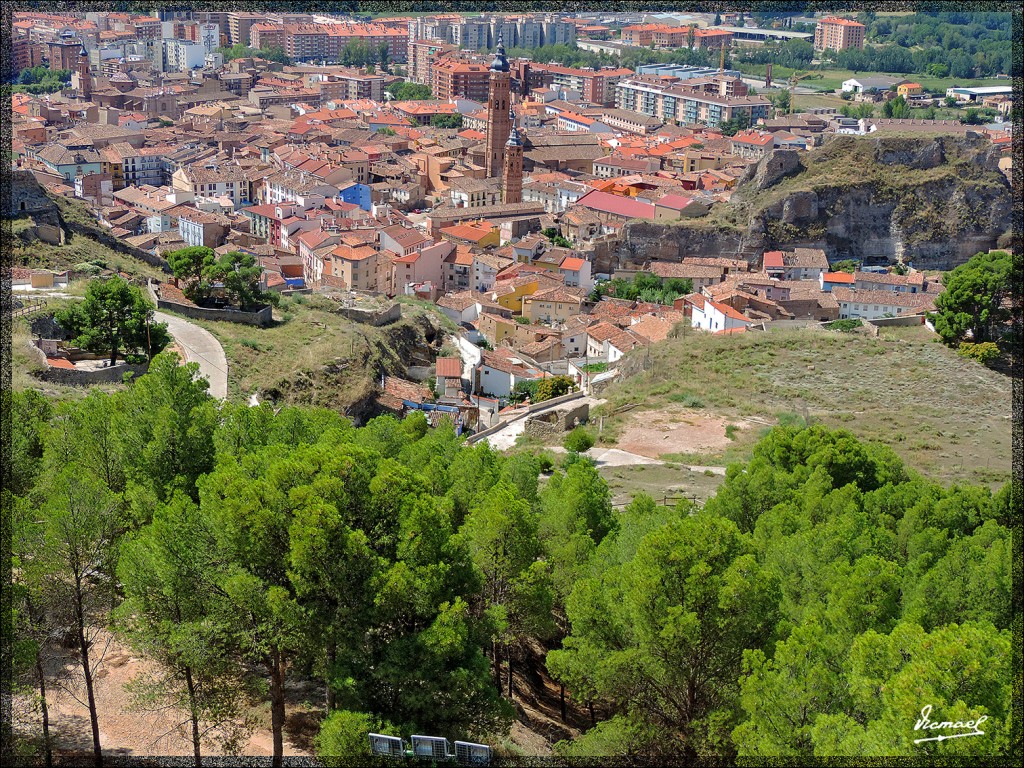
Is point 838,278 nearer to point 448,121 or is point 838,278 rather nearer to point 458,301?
point 458,301

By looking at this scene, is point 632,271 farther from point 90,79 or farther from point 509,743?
point 90,79

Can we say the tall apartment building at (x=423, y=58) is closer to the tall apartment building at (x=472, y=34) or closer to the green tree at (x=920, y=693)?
the tall apartment building at (x=472, y=34)

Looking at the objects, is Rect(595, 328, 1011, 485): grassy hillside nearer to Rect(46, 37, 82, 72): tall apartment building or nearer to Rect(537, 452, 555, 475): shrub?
Rect(537, 452, 555, 475): shrub

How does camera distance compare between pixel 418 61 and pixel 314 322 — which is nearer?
pixel 314 322

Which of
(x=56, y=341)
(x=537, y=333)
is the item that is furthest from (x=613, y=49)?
(x=56, y=341)

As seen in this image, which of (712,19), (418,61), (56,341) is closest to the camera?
(56,341)

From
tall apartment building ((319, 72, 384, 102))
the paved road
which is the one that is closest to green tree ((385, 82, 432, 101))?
tall apartment building ((319, 72, 384, 102))

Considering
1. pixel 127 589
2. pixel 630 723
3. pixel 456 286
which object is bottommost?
pixel 456 286
